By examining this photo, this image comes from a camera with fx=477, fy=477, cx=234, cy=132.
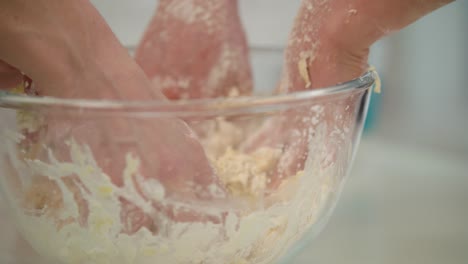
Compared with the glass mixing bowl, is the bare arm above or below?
above

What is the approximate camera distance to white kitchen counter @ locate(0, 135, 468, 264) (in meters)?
0.44

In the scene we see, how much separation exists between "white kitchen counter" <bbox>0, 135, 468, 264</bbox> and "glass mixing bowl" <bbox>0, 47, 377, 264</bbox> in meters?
0.08

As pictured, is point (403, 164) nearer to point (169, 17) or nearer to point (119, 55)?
point (169, 17)

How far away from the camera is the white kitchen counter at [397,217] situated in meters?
0.44

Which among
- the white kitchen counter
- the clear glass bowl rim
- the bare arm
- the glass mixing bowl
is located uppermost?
the bare arm

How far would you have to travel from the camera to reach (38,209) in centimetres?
27

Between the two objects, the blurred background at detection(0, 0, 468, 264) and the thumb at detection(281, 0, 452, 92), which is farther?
the blurred background at detection(0, 0, 468, 264)

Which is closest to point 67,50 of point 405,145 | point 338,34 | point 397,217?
point 338,34

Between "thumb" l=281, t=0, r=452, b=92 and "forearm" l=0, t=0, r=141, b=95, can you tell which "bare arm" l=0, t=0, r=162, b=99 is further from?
"thumb" l=281, t=0, r=452, b=92

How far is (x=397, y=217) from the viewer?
1.69 ft

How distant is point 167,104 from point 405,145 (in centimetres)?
64

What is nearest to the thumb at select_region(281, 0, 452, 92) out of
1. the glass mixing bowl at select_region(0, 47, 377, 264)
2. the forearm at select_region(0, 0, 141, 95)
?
the glass mixing bowl at select_region(0, 47, 377, 264)

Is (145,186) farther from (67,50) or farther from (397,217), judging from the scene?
(397,217)

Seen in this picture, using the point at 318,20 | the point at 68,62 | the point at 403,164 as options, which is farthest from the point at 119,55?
the point at 403,164
